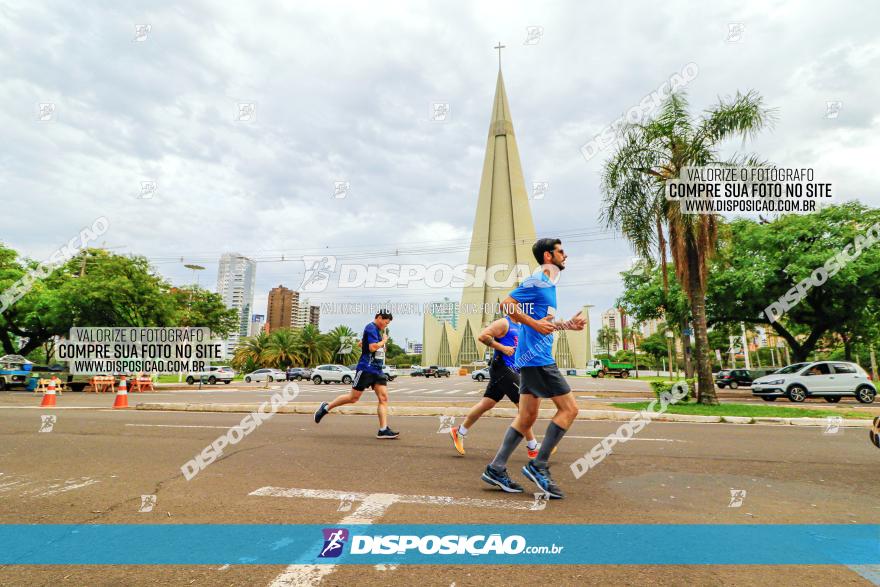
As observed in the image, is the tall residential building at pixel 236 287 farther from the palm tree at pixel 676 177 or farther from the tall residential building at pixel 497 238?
the palm tree at pixel 676 177

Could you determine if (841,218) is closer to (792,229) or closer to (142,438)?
(792,229)

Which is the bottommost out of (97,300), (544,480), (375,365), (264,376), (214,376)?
(264,376)

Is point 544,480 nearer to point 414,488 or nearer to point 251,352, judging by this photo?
point 414,488

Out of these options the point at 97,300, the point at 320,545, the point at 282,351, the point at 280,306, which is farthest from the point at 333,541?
the point at 280,306

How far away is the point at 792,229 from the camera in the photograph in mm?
21500

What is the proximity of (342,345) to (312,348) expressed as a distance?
19.8 ft

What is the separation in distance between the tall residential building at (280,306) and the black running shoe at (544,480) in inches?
3668

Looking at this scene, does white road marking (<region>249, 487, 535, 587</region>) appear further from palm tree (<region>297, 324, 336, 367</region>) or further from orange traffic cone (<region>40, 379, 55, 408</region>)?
palm tree (<region>297, 324, 336, 367</region>)

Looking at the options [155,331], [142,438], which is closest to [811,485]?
[142,438]

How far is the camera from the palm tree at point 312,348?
175 feet

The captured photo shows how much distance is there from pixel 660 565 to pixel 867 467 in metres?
4.39

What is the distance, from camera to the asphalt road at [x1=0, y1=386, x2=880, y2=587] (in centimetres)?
233

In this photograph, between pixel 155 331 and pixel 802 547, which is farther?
pixel 155 331

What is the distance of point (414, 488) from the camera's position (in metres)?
3.85
